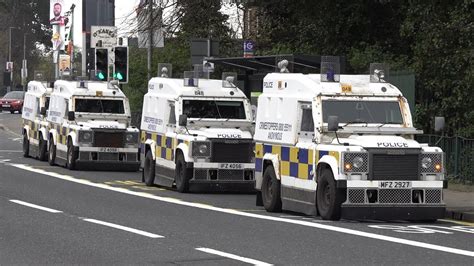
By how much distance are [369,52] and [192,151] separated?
33.9ft

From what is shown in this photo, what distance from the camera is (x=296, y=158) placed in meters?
19.7

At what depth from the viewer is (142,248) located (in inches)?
568

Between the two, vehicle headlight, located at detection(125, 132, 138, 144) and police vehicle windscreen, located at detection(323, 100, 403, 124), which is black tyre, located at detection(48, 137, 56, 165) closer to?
vehicle headlight, located at detection(125, 132, 138, 144)

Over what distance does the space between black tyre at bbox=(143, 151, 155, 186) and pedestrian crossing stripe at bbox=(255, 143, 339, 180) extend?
21.5 ft

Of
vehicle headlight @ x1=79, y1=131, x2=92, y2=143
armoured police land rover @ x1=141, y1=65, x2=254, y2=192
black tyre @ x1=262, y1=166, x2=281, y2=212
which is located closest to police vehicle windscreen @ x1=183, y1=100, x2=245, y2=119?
armoured police land rover @ x1=141, y1=65, x2=254, y2=192

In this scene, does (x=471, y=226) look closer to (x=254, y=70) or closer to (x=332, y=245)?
(x=332, y=245)

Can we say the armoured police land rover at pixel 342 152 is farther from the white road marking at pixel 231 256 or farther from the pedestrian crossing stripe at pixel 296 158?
the white road marking at pixel 231 256

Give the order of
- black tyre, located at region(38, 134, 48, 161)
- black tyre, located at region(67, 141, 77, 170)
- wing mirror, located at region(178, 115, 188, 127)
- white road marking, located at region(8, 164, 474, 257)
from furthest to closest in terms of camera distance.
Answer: black tyre, located at region(38, 134, 48, 161)
black tyre, located at region(67, 141, 77, 170)
wing mirror, located at region(178, 115, 188, 127)
white road marking, located at region(8, 164, 474, 257)

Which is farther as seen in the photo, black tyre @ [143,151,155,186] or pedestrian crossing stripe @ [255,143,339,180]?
black tyre @ [143,151,155,186]

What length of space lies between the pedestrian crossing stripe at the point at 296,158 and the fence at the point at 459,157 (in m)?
6.28

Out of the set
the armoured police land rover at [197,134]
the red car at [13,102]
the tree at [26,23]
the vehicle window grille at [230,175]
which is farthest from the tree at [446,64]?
the tree at [26,23]

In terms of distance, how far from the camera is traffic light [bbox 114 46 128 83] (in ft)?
123

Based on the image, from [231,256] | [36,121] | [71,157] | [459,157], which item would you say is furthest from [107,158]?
[231,256]

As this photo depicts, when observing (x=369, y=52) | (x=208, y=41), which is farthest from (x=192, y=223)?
(x=369, y=52)
